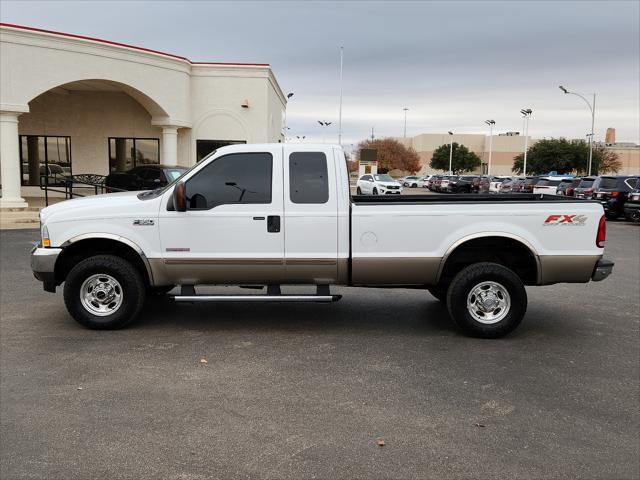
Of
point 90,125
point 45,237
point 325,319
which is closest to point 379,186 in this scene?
point 90,125

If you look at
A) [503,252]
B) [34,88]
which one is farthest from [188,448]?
[34,88]

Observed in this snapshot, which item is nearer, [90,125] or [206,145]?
[90,125]

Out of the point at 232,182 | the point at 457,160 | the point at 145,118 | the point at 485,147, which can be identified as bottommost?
the point at 232,182

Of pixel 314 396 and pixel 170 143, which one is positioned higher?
pixel 170 143

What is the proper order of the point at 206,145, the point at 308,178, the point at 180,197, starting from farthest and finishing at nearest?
the point at 206,145, the point at 308,178, the point at 180,197

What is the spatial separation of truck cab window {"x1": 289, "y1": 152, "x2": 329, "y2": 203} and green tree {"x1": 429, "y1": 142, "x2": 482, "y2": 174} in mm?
113373

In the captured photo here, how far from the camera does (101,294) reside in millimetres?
7004

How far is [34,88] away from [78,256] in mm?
15930

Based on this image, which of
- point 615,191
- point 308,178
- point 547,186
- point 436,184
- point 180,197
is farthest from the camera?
point 436,184

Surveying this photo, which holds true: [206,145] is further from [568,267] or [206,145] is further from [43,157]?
[568,267]

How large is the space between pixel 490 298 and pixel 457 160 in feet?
374

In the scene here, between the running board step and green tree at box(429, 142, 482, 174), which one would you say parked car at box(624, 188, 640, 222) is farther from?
green tree at box(429, 142, 482, 174)

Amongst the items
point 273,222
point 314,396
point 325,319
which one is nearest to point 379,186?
point 325,319

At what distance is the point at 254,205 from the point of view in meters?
6.84
